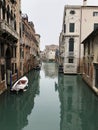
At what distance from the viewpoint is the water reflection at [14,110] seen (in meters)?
10.4

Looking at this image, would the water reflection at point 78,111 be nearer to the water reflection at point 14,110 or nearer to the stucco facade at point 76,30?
the water reflection at point 14,110

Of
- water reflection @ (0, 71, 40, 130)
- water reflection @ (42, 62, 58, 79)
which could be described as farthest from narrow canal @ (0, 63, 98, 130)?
water reflection @ (42, 62, 58, 79)

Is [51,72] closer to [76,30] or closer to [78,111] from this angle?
[76,30]

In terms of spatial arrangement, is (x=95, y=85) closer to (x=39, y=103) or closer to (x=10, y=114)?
(x=39, y=103)

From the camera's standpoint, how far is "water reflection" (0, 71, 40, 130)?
10406mm

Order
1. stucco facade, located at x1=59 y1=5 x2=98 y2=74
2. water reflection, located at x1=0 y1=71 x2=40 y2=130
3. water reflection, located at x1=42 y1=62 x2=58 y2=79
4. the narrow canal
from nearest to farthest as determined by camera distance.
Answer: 1. the narrow canal
2. water reflection, located at x1=0 y1=71 x2=40 y2=130
3. water reflection, located at x1=42 y1=62 x2=58 y2=79
4. stucco facade, located at x1=59 y1=5 x2=98 y2=74

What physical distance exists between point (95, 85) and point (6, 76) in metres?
9.35

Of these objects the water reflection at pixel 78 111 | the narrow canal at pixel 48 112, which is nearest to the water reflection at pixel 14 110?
the narrow canal at pixel 48 112

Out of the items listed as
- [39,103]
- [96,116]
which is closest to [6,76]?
[39,103]

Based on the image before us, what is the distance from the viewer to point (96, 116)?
39.2ft

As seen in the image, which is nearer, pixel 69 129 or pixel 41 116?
pixel 69 129

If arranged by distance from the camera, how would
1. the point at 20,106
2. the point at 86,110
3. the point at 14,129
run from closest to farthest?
the point at 14,129, the point at 86,110, the point at 20,106

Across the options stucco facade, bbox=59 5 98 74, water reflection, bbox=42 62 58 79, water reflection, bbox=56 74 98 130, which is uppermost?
stucco facade, bbox=59 5 98 74

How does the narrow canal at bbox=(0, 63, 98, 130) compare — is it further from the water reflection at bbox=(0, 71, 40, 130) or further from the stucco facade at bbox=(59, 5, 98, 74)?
the stucco facade at bbox=(59, 5, 98, 74)
